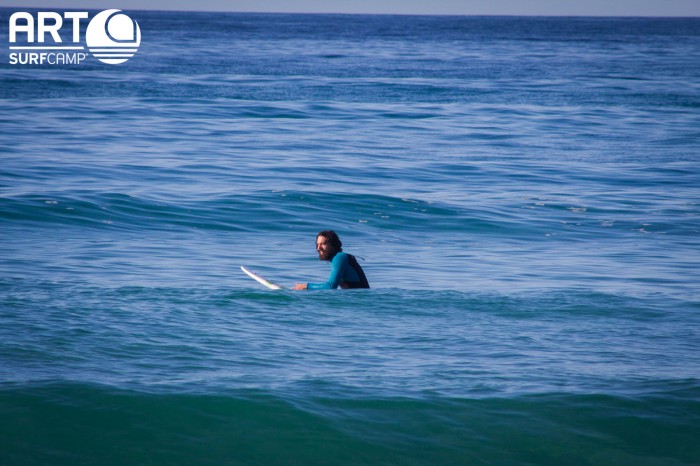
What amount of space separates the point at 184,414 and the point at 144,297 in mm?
3832

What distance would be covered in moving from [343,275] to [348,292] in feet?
0.74

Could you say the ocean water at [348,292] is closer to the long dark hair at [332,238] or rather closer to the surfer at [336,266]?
the surfer at [336,266]

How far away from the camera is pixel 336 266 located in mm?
11305

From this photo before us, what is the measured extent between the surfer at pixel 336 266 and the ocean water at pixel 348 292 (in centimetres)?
19

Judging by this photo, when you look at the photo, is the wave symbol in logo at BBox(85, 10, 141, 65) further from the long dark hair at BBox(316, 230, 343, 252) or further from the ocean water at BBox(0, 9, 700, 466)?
the long dark hair at BBox(316, 230, 343, 252)

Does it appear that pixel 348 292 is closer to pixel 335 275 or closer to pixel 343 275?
pixel 343 275

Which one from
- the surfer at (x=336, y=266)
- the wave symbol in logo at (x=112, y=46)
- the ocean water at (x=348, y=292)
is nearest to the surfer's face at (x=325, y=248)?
the surfer at (x=336, y=266)

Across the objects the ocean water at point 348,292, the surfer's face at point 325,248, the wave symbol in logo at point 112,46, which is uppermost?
the wave symbol in logo at point 112,46

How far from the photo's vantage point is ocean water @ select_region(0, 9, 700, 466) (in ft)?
25.1

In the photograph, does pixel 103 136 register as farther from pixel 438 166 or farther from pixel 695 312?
pixel 695 312

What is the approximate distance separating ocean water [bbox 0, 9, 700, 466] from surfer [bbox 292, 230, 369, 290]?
191 mm

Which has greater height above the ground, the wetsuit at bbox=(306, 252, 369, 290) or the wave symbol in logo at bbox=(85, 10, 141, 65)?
the wave symbol in logo at bbox=(85, 10, 141, 65)

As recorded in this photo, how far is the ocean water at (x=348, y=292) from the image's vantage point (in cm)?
764

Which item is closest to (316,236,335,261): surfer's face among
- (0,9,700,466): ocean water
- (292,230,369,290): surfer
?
(292,230,369,290): surfer
